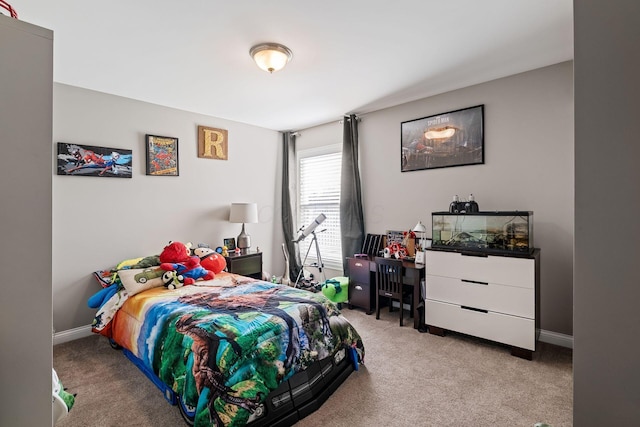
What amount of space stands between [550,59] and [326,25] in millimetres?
2003

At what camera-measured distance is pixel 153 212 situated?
356cm

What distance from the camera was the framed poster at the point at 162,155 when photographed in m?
3.51

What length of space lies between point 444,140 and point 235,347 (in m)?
2.91

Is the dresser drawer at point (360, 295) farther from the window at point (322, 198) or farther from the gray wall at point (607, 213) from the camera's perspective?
the gray wall at point (607, 213)

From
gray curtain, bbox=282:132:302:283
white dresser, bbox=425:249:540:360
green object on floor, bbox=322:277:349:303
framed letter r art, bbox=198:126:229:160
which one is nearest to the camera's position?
white dresser, bbox=425:249:540:360

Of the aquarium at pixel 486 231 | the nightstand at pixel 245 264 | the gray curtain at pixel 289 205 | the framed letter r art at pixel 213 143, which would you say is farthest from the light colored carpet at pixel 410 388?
the framed letter r art at pixel 213 143

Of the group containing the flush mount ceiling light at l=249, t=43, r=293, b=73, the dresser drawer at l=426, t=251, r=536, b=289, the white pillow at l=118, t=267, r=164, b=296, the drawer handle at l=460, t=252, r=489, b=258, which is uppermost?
the flush mount ceiling light at l=249, t=43, r=293, b=73

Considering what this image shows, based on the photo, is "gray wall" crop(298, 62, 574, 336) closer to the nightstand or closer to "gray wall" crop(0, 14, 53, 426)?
the nightstand

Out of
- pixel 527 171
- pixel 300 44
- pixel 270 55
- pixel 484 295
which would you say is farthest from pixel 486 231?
pixel 270 55

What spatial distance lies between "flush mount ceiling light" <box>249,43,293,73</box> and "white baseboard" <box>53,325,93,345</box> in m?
3.14

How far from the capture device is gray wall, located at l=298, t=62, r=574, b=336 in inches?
105

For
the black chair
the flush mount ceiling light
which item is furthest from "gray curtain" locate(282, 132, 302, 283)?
the flush mount ceiling light

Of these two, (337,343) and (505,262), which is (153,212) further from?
(505,262)

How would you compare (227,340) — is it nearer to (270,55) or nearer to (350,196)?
(270,55)
